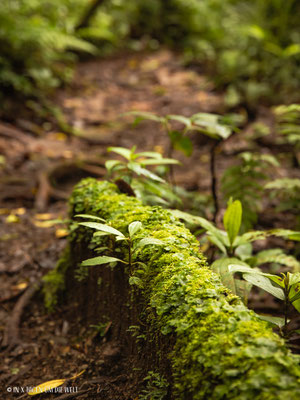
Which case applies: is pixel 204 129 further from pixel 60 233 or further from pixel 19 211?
pixel 19 211

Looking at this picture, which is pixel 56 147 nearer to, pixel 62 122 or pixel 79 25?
pixel 62 122

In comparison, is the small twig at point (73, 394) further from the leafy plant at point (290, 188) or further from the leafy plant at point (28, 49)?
the leafy plant at point (28, 49)

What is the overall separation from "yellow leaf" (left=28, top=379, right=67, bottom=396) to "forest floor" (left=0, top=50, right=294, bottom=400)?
9 cm

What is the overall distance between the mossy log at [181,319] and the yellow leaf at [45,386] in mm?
436

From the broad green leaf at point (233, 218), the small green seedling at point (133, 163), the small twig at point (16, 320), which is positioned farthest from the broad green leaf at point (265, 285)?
the small twig at point (16, 320)

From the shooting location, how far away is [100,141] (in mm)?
6473

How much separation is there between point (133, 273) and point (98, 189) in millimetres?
938

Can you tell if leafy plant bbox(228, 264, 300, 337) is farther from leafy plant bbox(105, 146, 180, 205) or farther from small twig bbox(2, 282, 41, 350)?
small twig bbox(2, 282, 41, 350)

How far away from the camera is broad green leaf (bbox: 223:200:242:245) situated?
7.06ft

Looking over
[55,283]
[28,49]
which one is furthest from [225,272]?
[28,49]

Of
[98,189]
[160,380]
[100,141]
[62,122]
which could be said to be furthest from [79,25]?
[160,380]

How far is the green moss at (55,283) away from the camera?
9.02 feet

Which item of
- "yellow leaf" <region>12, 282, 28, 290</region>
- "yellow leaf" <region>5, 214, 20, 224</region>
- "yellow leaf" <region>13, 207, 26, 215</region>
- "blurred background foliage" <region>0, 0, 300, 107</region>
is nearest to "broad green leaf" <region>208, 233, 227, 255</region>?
"yellow leaf" <region>12, 282, 28, 290</region>

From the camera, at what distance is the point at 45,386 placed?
193 cm
